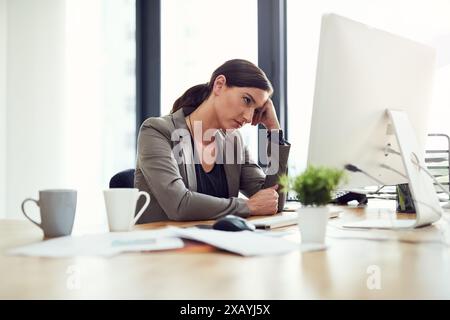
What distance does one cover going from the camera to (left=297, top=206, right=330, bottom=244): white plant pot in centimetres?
87

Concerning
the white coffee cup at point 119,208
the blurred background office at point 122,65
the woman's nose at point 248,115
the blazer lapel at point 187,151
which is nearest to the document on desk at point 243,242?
the white coffee cup at point 119,208

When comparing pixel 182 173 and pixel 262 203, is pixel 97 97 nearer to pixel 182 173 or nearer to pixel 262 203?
pixel 182 173

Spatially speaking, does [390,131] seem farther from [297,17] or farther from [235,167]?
[297,17]

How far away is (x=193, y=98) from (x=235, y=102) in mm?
216

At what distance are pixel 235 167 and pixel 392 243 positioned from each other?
3.72 feet

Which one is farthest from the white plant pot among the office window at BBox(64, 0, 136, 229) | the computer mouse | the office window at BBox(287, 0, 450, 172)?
the office window at BBox(64, 0, 136, 229)

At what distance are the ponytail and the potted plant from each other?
1.27 metres

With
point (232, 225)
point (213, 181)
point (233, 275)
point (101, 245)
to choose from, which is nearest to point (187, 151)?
point (213, 181)

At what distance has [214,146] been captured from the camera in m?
2.06

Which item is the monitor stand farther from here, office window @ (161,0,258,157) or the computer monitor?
office window @ (161,0,258,157)

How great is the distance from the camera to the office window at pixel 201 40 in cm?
315

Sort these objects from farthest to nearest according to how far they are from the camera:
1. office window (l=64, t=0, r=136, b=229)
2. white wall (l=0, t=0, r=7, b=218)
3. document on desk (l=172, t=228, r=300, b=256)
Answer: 1. office window (l=64, t=0, r=136, b=229)
2. white wall (l=0, t=0, r=7, b=218)
3. document on desk (l=172, t=228, r=300, b=256)

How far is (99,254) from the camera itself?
0.78 m
